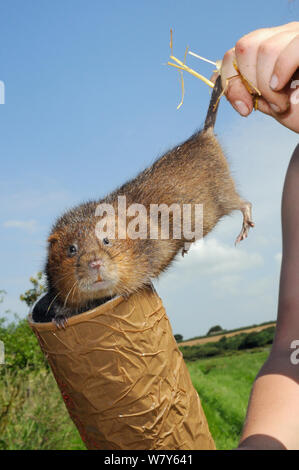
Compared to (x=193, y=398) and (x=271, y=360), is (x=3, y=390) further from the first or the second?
(x=271, y=360)

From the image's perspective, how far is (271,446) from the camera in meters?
1.39

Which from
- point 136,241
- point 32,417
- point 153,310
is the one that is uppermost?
point 136,241

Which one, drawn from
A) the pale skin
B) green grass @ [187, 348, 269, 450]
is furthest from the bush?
the pale skin

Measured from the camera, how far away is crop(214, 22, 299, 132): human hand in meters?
1.49

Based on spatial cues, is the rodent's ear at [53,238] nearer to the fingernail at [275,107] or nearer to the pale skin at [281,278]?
the pale skin at [281,278]

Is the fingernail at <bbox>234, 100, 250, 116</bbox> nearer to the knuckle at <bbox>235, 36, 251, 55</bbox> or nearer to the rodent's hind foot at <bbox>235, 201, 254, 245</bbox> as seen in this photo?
the knuckle at <bbox>235, 36, 251, 55</bbox>

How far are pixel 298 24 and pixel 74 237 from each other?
6.61ft

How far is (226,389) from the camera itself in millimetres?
11523

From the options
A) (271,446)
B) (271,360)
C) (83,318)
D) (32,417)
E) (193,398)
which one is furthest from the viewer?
(32,417)

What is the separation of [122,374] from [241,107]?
1407mm

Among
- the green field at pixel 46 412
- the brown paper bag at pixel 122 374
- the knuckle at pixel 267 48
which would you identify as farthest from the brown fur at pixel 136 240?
the green field at pixel 46 412

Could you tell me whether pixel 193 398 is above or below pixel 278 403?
below

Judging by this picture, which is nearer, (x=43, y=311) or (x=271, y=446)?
(x=271, y=446)

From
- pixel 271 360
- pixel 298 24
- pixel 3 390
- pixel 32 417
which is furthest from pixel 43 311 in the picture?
pixel 3 390
